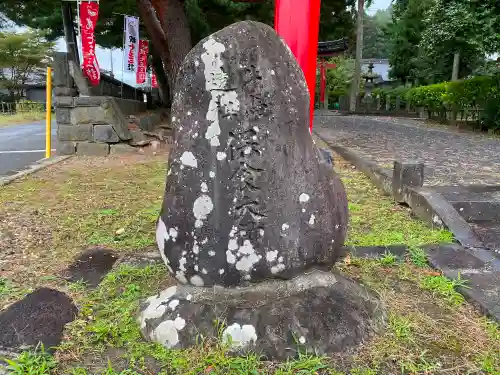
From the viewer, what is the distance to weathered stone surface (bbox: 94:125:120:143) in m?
8.28

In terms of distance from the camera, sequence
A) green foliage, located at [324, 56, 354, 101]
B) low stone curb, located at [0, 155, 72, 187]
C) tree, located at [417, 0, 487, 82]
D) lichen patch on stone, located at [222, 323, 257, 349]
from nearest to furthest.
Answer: lichen patch on stone, located at [222, 323, 257, 349] → low stone curb, located at [0, 155, 72, 187] → tree, located at [417, 0, 487, 82] → green foliage, located at [324, 56, 354, 101]

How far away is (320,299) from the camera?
2.05m

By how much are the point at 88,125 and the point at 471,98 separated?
486 inches

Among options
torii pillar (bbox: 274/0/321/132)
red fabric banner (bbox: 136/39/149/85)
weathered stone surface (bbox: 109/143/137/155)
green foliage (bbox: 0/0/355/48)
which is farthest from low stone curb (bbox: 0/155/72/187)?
red fabric banner (bbox: 136/39/149/85)

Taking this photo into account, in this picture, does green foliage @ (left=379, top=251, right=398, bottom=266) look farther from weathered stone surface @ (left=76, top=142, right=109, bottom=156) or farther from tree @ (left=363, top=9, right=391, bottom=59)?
tree @ (left=363, top=9, right=391, bottom=59)

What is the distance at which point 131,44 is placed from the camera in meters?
11.2

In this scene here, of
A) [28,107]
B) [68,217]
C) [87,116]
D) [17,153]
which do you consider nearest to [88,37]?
[87,116]

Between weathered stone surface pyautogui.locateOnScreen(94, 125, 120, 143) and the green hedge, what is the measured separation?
10.9 meters

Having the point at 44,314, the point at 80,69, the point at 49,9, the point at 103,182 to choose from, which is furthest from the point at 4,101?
the point at 44,314

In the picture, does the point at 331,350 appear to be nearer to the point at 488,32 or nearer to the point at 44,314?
the point at 44,314


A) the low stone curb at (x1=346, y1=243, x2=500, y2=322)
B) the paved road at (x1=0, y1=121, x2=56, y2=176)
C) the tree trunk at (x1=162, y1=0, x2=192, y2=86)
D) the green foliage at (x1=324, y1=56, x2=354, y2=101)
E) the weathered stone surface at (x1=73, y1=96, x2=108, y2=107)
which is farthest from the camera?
the green foliage at (x1=324, y1=56, x2=354, y2=101)

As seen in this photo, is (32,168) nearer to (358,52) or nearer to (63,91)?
(63,91)

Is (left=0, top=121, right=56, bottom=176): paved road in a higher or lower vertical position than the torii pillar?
lower

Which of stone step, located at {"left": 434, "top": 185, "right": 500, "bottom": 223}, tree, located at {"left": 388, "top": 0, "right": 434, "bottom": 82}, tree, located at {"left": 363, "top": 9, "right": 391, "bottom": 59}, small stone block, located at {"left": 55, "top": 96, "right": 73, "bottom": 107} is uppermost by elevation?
tree, located at {"left": 363, "top": 9, "right": 391, "bottom": 59}
